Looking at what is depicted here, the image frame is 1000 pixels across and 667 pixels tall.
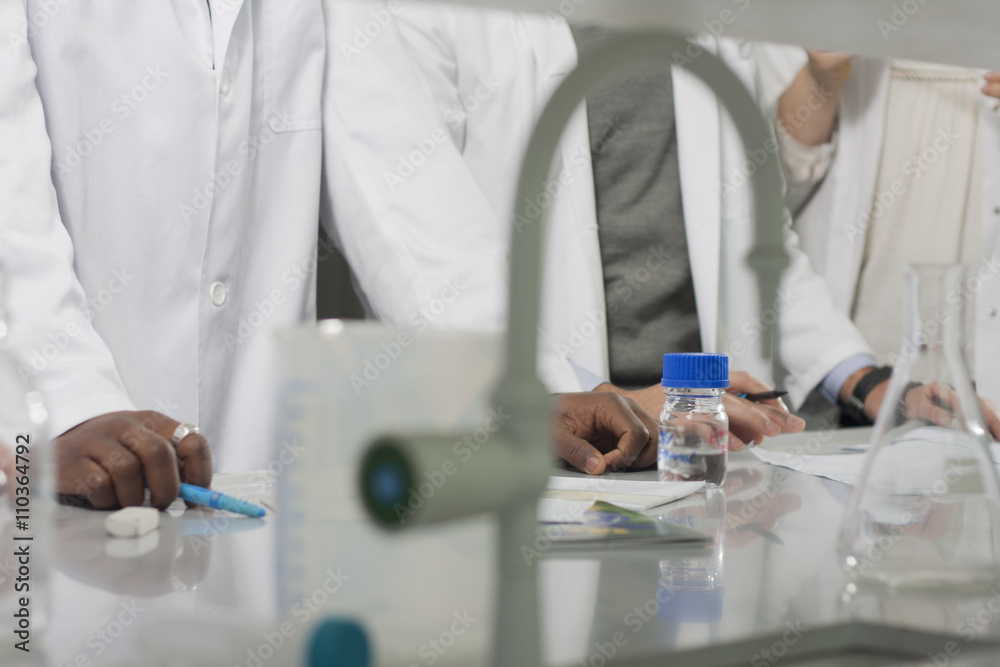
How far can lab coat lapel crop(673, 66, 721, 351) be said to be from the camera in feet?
6.05

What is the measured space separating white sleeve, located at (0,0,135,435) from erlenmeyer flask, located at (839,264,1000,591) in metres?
0.67

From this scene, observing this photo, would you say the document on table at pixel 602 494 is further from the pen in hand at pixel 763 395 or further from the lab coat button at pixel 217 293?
the lab coat button at pixel 217 293

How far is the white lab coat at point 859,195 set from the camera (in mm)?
2107

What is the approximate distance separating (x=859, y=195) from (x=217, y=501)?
1959mm

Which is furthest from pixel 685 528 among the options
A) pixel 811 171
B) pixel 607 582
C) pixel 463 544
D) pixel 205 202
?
pixel 811 171

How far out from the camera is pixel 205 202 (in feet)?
4.33

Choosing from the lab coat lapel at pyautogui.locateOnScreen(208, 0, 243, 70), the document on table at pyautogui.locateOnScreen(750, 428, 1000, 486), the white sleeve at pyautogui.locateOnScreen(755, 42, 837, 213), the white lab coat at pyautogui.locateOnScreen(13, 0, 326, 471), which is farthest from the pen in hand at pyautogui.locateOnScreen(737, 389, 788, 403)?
the white sleeve at pyautogui.locateOnScreen(755, 42, 837, 213)

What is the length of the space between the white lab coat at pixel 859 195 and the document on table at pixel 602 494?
1.63 metres

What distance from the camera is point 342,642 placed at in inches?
12.4

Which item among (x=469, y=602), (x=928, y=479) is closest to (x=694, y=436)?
(x=928, y=479)

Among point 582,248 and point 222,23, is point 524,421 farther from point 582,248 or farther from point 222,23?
point 582,248

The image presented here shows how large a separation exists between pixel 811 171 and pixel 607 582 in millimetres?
1946

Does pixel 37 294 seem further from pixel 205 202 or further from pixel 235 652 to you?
pixel 235 652

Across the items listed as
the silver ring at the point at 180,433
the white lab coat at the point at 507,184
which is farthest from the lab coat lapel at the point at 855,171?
the silver ring at the point at 180,433
